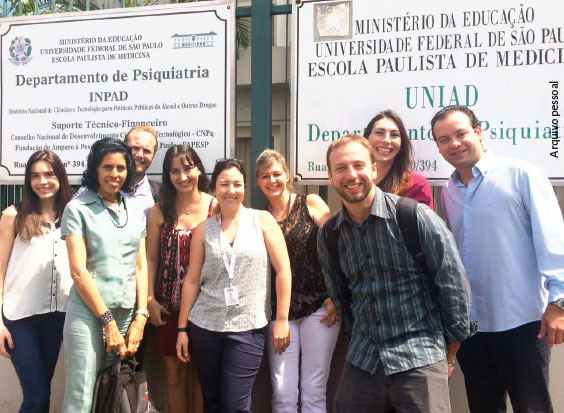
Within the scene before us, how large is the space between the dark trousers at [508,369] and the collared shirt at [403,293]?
1.66 feet

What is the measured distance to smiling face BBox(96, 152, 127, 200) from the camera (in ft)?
10.3

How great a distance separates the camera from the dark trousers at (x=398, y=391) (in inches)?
90.4

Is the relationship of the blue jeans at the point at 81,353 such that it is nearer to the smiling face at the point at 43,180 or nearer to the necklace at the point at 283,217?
the smiling face at the point at 43,180

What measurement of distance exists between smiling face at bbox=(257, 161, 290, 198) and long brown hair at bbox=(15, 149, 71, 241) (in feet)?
4.13

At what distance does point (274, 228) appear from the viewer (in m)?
3.21

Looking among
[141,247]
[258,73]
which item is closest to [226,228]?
[141,247]

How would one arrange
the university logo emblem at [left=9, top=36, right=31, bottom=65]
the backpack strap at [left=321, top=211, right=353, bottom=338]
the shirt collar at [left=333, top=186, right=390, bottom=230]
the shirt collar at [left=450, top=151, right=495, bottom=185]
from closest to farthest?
1. the shirt collar at [left=333, top=186, right=390, bottom=230]
2. the backpack strap at [left=321, top=211, right=353, bottom=338]
3. the shirt collar at [left=450, top=151, right=495, bottom=185]
4. the university logo emblem at [left=9, top=36, right=31, bottom=65]

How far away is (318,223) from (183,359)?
113cm

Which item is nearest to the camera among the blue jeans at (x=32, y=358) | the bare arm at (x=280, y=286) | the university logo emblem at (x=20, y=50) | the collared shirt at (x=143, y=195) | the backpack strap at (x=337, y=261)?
the backpack strap at (x=337, y=261)

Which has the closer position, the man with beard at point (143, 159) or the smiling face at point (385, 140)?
the smiling face at point (385, 140)

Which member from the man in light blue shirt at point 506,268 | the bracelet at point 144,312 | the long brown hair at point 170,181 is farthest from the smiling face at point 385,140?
the bracelet at point 144,312

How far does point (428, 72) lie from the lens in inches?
143

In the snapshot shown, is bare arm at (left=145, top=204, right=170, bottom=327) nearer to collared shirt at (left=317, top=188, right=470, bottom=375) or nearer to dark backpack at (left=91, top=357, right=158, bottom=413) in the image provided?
dark backpack at (left=91, top=357, right=158, bottom=413)

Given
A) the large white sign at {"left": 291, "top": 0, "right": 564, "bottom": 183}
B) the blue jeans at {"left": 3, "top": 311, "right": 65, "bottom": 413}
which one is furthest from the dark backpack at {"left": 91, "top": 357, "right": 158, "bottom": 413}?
the large white sign at {"left": 291, "top": 0, "right": 564, "bottom": 183}
